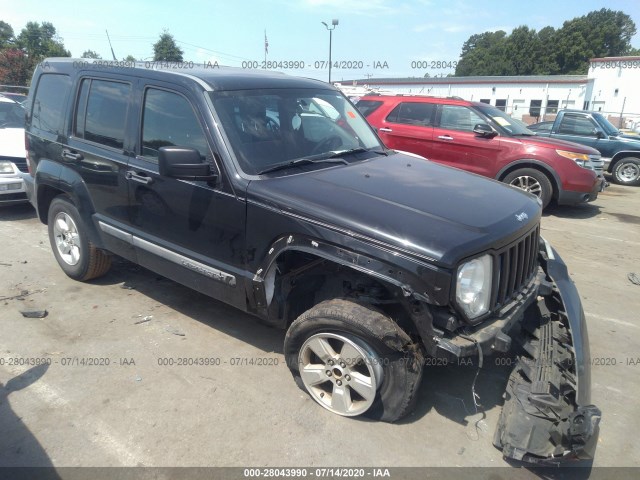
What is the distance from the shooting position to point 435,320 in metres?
2.55

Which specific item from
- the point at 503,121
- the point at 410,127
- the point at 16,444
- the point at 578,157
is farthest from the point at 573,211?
the point at 16,444

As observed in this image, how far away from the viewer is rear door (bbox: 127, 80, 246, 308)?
3170mm

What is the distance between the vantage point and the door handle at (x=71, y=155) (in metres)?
4.14

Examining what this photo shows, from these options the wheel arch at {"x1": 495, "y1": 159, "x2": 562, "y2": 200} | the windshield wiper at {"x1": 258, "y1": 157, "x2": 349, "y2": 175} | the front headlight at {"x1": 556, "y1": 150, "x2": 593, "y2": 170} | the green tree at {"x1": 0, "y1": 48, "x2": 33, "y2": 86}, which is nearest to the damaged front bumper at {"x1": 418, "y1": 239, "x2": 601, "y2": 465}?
the windshield wiper at {"x1": 258, "y1": 157, "x2": 349, "y2": 175}

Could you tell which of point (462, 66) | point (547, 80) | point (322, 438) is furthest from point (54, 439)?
point (462, 66)

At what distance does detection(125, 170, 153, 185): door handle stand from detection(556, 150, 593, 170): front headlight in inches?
272

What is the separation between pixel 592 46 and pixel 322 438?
83034 millimetres

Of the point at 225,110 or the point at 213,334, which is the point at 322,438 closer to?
the point at 213,334

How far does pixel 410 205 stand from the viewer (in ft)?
9.22

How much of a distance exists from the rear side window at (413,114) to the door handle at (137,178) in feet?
20.0

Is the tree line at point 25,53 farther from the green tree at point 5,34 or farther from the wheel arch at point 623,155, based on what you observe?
the wheel arch at point 623,155

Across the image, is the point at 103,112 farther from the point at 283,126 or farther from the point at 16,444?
the point at 16,444

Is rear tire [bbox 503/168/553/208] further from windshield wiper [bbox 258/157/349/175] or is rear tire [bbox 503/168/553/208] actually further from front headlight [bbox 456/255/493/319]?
front headlight [bbox 456/255/493/319]

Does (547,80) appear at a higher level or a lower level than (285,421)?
higher
